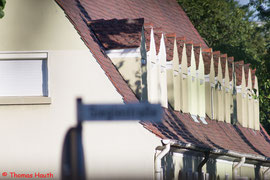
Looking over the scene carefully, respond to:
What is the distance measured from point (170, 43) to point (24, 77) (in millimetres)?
7703

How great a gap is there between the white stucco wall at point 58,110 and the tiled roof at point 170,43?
0.25 meters

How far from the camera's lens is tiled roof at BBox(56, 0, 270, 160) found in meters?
20.1

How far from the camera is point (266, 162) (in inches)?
1276

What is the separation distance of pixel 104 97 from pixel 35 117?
1409mm

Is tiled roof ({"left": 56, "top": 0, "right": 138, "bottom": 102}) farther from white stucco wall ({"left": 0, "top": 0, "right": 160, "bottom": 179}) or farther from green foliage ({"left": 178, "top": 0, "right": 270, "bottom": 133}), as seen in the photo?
green foliage ({"left": 178, "top": 0, "right": 270, "bottom": 133})

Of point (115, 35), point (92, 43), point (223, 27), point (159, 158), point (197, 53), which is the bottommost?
point (159, 158)

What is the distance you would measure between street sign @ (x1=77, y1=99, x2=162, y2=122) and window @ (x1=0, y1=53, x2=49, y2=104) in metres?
→ 10.5

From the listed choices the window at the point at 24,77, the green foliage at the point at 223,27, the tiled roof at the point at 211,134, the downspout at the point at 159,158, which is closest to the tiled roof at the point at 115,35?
the tiled roof at the point at 211,134

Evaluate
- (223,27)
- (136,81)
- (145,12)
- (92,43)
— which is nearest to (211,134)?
(145,12)

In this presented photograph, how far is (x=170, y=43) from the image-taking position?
87.6 ft

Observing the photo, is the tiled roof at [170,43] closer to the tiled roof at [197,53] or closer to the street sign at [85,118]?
the tiled roof at [197,53]

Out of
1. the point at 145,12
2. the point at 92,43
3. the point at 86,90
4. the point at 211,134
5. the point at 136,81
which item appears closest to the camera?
the point at 86,90

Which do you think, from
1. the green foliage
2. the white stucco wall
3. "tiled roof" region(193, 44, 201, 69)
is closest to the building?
the white stucco wall

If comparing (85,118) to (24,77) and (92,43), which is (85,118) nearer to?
(24,77)
